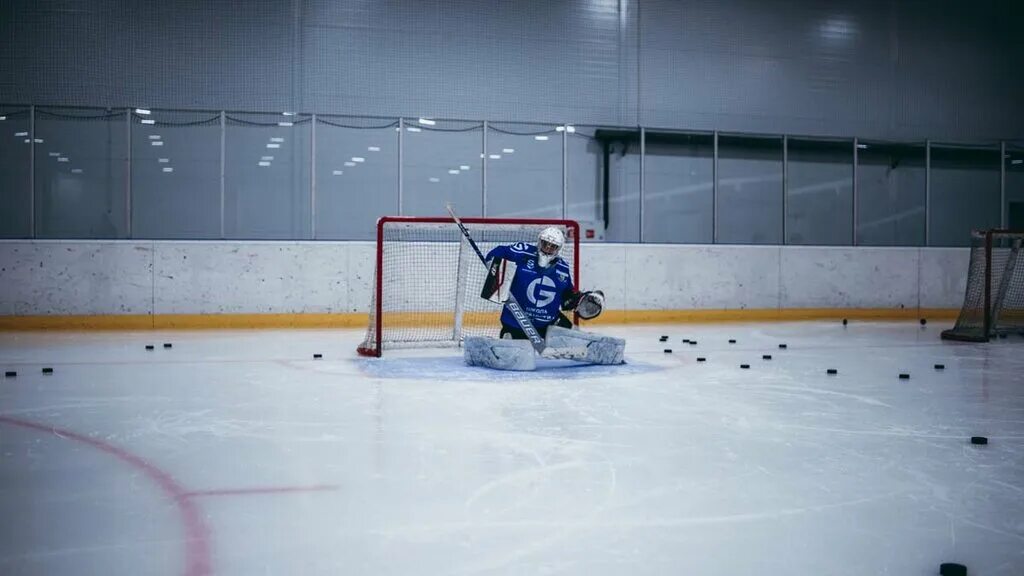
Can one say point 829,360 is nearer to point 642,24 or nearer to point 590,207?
point 590,207

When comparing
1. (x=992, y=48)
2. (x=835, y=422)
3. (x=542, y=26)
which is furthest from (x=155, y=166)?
(x=992, y=48)

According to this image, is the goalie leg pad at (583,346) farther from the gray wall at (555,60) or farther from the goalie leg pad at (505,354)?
the gray wall at (555,60)

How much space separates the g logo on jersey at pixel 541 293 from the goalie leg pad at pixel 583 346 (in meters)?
0.22

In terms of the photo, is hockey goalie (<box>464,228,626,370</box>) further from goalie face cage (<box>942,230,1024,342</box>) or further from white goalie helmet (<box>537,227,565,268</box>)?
goalie face cage (<box>942,230,1024,342</box>)

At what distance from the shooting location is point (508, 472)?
3.12m

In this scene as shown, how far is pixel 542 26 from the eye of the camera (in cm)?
1284

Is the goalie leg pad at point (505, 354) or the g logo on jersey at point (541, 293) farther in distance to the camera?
the g logo on jersey at point (541, 293)

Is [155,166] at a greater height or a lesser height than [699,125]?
lesser

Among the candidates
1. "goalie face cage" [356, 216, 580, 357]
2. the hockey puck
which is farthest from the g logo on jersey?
the hockey puck

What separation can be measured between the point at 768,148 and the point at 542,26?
4.01 meters

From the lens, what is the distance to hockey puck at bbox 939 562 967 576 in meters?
2.07

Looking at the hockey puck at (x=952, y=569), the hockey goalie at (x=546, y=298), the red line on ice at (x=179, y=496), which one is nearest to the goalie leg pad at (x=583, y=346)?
the hockey goalie at (x=546, y=298)

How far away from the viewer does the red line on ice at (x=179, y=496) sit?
7.10ft

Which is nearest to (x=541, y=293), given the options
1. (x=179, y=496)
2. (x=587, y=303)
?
(x=587, y=303)
